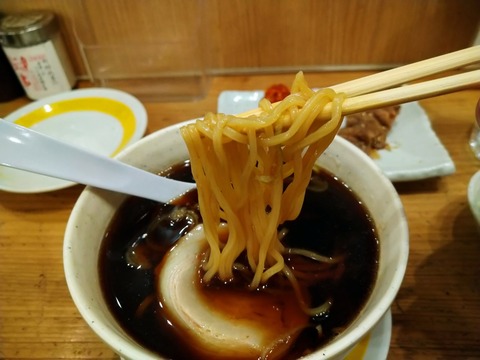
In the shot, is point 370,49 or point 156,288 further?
point 370,49

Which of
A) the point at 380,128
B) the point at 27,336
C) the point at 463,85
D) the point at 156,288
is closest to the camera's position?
the point at 463,85

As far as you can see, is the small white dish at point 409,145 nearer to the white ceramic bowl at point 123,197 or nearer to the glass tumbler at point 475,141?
the glass tumbler at point 475,141

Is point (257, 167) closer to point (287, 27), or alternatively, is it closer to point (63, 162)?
point (63, 162)

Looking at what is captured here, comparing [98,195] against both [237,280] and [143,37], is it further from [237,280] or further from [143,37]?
[143,37]

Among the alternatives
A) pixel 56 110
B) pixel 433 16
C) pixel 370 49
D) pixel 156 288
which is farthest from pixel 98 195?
pixel 433 16

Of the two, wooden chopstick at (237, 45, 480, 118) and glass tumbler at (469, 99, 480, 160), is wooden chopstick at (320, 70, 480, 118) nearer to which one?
wooden chopstick at (237, 45, 480, 118)

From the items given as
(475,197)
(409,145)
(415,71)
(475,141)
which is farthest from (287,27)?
(415,71)

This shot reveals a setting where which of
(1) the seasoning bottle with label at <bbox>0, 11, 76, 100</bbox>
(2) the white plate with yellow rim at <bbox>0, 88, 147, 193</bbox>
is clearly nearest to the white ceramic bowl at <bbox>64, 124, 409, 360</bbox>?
(2) the white plate with yellow rim at <bbox>0, 88, 147, 193</bbox>
